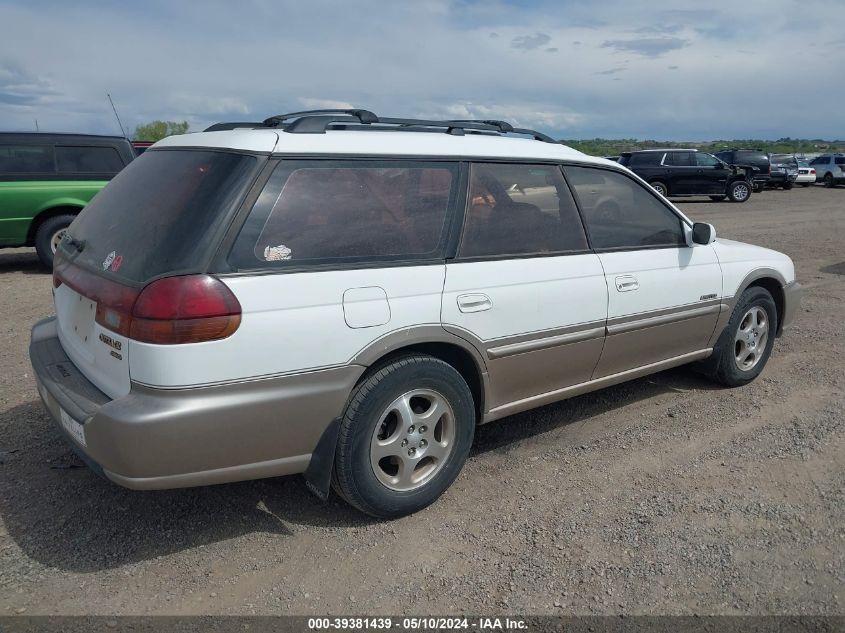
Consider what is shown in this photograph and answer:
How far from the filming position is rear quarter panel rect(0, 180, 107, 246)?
8898mm

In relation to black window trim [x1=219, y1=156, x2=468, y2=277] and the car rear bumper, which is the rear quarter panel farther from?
black window trim [x1=219, y1=156, x2=468, y2=277]

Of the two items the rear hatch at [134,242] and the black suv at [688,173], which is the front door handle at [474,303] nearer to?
the rear hatch at [134,242]

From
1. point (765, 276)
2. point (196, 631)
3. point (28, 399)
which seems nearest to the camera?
point (196, 631)

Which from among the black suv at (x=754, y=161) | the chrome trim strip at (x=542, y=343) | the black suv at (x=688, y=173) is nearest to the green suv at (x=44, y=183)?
the chrome trim strip at (x=542, y=343)

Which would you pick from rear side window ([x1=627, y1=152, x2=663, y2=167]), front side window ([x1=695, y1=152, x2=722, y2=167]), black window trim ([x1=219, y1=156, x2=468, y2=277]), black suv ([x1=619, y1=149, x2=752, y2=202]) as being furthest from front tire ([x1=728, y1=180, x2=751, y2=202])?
black window trim ([x1=219, y1=156, x2=468, y2=277])

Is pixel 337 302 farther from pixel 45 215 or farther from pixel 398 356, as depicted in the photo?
pixel 45 215

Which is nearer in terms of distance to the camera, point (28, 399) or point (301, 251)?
point (301, 251)

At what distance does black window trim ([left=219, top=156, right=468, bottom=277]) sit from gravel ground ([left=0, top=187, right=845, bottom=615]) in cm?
124

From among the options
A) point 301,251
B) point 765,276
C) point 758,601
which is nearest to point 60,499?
point 301,251

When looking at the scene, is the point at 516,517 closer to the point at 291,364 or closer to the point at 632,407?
the point at 291,364

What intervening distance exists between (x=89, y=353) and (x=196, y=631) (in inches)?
50.2

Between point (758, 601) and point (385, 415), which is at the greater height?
point (385, 415)

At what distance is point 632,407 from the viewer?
4.73m

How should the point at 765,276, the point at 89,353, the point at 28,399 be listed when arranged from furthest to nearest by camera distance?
the point at 765,276 < the point at 28,399 < the point at 89,353
